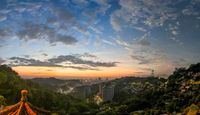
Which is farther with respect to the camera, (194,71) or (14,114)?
(194,71)

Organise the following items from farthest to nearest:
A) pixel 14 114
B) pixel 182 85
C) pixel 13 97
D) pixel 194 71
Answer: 1. pixel 194 71
2. pixel 182 85
3. pixel 13 97
4. pixel 14 114

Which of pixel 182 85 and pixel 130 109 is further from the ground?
pixel 182 85

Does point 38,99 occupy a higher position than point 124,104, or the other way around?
point 38,99

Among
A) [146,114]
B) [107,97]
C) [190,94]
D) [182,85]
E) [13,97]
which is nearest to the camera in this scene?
[146,114]

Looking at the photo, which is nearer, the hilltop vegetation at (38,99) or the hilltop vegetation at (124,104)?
the hilltop vegetation at (124,104)

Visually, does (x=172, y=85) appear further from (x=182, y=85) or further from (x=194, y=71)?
(x=194, y=71)

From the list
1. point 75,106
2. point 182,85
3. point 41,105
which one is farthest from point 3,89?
point 182,85

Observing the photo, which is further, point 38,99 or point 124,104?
point 124,104

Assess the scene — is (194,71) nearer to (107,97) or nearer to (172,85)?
(172,85)

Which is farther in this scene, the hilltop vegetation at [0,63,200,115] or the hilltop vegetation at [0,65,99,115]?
the hilltop vegetation at [0,65,99,115]

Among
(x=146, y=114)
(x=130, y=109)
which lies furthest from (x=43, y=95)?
(x=146, y=114)
